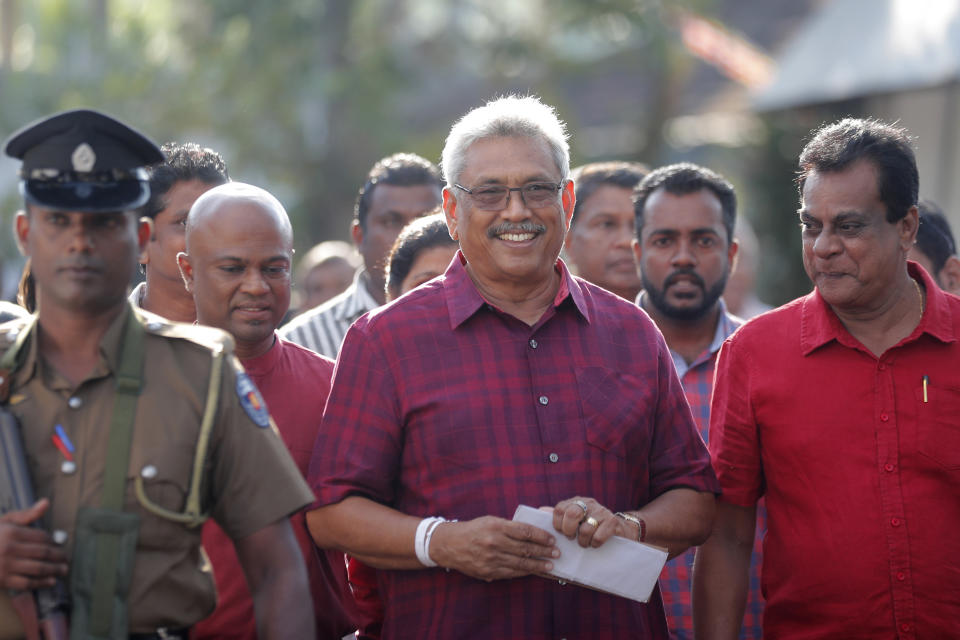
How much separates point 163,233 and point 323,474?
5.10ft

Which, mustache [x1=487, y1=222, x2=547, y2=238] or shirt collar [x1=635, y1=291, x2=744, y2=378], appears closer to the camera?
mustache [x1=487, y1=222, x2=547, y2=238]

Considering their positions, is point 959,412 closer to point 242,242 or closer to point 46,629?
point 242,242

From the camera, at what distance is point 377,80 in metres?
15.6

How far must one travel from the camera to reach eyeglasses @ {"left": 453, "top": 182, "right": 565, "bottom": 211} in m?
3.98

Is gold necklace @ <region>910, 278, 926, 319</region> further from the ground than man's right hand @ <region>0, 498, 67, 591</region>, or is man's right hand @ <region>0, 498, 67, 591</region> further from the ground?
gold necklace @ <region>910, 278, 926, 319</region>

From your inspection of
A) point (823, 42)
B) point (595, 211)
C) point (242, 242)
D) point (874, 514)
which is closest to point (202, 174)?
point (242, 242)

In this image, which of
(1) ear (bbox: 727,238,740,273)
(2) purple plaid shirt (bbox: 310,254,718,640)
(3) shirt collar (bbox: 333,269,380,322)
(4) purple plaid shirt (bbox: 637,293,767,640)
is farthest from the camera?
(3) shirt collar (bbox: 333,269,380,322)

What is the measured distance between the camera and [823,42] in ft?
38.8

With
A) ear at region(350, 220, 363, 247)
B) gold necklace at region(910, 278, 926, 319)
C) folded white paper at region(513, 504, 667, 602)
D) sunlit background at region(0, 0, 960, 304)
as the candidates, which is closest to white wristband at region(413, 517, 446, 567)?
folded white paper at region(513, 504, 667, 602)

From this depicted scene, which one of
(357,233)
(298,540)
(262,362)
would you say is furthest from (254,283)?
(357,233)

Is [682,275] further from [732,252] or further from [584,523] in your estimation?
[584,523]

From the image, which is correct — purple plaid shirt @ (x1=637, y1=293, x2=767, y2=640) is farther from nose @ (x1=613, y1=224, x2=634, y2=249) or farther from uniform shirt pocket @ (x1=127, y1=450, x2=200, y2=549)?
uniform shirt pocket @ (x1=127, y1=450, x2=200, y2=549)

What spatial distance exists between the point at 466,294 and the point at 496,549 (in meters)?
0.82

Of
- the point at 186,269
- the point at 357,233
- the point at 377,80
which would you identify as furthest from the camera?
the point at 377,80
